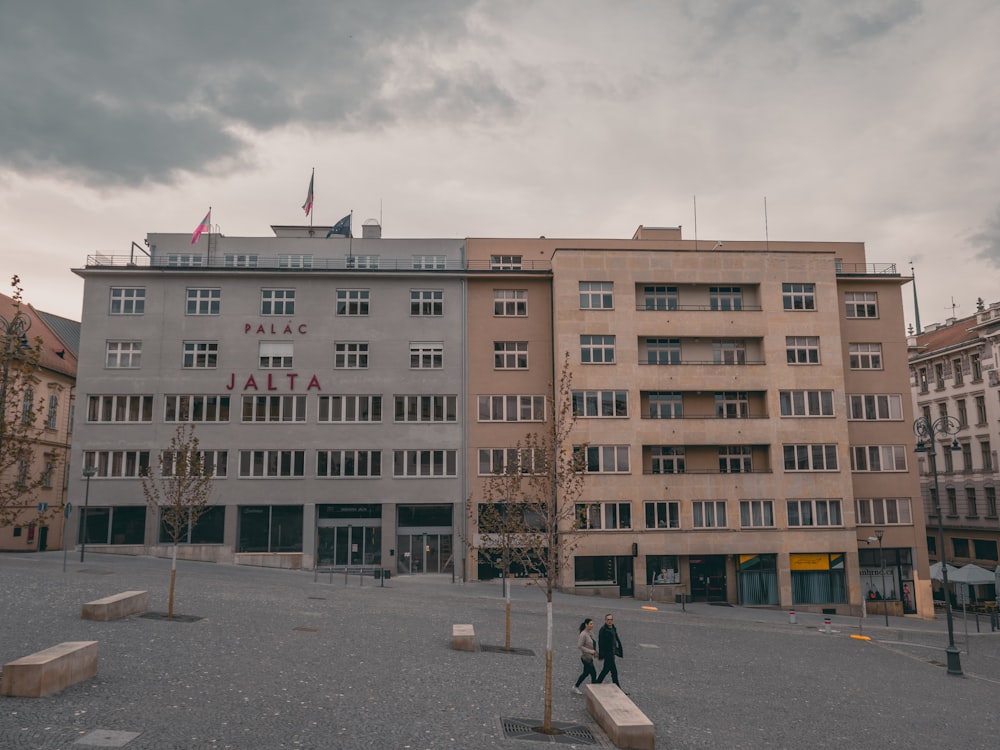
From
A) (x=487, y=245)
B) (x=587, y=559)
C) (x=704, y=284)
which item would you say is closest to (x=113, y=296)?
(x=487, y=245)

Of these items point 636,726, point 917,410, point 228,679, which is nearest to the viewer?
point 636,726

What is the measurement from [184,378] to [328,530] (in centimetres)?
1371

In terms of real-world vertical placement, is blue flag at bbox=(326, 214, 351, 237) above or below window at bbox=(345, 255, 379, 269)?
above

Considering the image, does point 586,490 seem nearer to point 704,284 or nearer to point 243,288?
point 704,284

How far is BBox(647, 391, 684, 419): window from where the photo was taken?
4853cm

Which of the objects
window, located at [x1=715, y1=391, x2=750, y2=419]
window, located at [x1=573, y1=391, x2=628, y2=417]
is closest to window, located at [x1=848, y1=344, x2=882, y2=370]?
window, located at [x1=715, y1=391, x2=750, y2=419]

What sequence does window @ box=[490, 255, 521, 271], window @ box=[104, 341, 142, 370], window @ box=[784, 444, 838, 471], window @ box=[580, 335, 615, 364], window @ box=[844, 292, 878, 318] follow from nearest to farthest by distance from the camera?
window @ box=[580, 335, 615, 364], window @ box=[784, 444, 838, 471], window @ box=[104, 341, 142, 370], window @ box=[844, 292, 878, 318], window @ box=[490, 255, 521, 271]

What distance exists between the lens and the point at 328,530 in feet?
156

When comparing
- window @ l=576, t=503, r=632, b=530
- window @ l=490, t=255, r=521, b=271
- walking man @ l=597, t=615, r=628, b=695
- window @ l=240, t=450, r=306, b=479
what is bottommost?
walking man @ l=597, t=615, r=628, b=695

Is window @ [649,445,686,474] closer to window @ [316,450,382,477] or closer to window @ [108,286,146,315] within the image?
window @ [316,450,382,477]

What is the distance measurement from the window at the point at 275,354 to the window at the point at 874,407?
38.2m

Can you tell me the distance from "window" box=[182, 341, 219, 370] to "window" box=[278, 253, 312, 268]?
329 inches

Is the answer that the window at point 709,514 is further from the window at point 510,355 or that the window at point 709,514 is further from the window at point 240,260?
the window at point 240,260

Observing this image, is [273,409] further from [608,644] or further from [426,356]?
[608,644]
